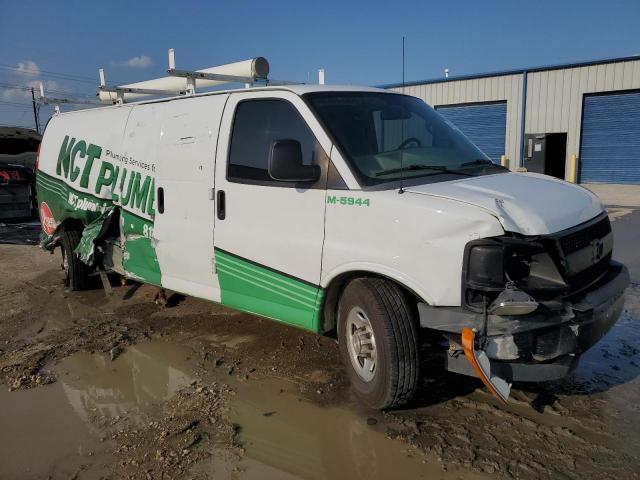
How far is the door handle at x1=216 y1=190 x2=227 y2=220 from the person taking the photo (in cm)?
456

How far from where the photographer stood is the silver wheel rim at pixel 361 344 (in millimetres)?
3654

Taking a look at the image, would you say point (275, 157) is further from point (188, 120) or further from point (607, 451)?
point (607, 451)

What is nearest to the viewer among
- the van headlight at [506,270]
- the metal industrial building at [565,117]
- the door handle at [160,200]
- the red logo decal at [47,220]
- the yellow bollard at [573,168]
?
the van headlight at [506,270]

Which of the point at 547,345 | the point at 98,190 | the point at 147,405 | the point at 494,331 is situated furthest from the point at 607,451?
the point at 98,190

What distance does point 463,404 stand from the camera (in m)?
3.81

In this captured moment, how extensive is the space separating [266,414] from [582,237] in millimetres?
2399

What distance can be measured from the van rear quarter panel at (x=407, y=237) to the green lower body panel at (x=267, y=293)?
0.35m

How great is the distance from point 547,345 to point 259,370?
2315mm

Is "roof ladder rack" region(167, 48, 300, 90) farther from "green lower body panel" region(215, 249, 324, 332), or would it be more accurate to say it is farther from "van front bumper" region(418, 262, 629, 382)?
"van front bumper" region(418, 262, 629, 382)

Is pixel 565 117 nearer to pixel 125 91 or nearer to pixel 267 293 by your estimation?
pixel 125 91

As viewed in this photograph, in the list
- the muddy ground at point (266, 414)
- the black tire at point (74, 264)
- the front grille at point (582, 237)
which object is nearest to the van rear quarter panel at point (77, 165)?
the black tire at point (74, 264)

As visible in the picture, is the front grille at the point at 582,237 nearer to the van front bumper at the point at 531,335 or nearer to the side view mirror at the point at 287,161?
the van front bumper at the point at 531,335

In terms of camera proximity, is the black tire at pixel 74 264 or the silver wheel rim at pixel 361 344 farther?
the black tire at pixel 74 264

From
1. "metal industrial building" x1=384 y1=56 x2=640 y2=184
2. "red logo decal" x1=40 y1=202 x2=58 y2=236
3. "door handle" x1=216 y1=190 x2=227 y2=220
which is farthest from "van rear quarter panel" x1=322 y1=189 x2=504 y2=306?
"metal industrial building" x1=384 y1=56 x2=640 y2=184
